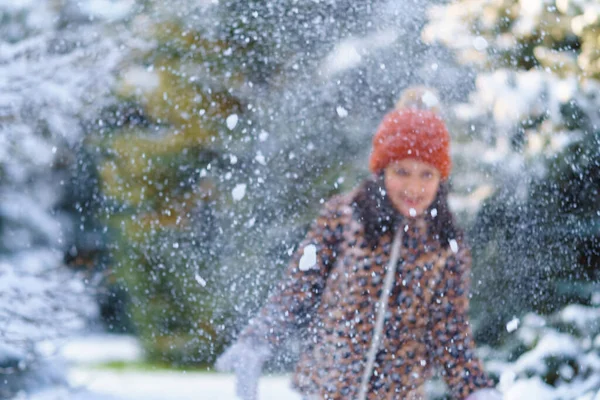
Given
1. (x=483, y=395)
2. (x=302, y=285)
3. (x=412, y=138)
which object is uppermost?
(x=412, y=138)

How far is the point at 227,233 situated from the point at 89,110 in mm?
178

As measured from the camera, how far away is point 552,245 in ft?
2.17

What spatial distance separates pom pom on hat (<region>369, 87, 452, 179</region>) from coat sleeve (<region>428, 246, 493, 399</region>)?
93 millimetres

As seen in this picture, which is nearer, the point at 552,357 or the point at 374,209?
the point at 374,209

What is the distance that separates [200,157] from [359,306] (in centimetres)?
20

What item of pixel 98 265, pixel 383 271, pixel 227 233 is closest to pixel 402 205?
pixel 383 271

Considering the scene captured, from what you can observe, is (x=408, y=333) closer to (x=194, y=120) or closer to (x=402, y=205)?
(x=402, y=205)

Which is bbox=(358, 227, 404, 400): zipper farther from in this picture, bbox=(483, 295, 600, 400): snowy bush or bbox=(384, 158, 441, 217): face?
bbox=(483, 295, 600, 400): snowy bush

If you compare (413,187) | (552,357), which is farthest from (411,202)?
(552,357)

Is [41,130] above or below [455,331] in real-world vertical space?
above

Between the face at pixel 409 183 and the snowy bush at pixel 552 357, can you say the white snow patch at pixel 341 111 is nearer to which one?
the face at pixel 409 183

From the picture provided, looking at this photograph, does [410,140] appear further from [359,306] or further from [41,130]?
[41,130]

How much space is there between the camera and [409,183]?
1.88ft

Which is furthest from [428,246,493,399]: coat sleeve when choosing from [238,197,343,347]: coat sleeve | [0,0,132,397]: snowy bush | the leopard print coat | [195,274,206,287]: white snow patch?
[0,0,132,397]: snowy bush
